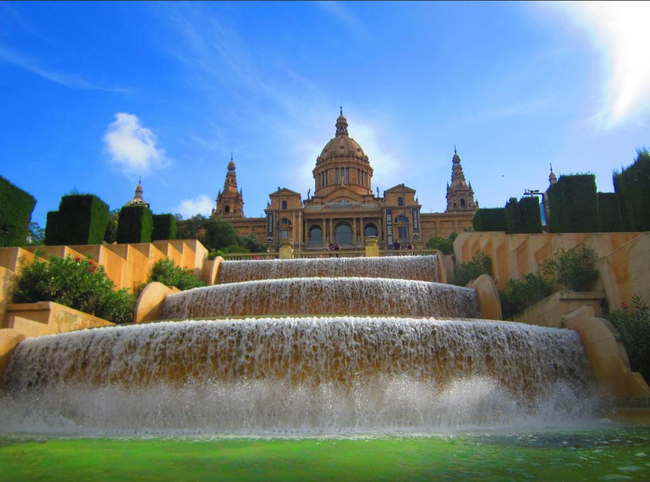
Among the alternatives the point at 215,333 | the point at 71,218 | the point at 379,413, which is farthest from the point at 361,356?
the point at 71,218

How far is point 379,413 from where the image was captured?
8695mm

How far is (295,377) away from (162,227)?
56.1 feet

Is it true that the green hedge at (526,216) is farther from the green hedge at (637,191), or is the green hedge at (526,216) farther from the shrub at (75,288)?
the shrub at (75,288)

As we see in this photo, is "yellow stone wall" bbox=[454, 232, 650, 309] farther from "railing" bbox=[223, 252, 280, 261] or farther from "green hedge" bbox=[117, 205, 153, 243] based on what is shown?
"green hedge" bbox=[117, 205, 153, 243]

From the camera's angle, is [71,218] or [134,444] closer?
[134,444]

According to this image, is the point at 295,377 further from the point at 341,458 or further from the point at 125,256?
the point at 125,256

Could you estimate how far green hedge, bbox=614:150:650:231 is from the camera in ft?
48.6

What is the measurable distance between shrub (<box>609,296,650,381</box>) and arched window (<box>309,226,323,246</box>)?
2500 inches

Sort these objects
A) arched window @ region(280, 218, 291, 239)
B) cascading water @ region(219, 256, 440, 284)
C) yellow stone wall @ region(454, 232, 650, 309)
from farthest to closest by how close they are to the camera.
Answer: arched window @ region(280, 218, 291, 239)
cascading water @ region(219, 256, 440, 284)
yellow stone wall @ region(454, 232, 650, 309)

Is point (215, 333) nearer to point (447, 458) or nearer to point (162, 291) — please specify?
point (447, 458)

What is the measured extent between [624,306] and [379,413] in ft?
19.1

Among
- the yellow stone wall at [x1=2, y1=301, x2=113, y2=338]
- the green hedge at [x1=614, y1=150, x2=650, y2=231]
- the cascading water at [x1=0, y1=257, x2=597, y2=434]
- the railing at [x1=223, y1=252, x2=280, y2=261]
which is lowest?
the cascading water at [x1=0, y1=257, x2=597, y2=434]

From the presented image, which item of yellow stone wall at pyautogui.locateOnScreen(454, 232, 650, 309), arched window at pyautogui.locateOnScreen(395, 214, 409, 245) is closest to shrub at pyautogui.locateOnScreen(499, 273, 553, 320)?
yellow stone wall at pyautogui.locateOnScreen(454, 232, 650, 309)

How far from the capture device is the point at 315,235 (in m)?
75.6
